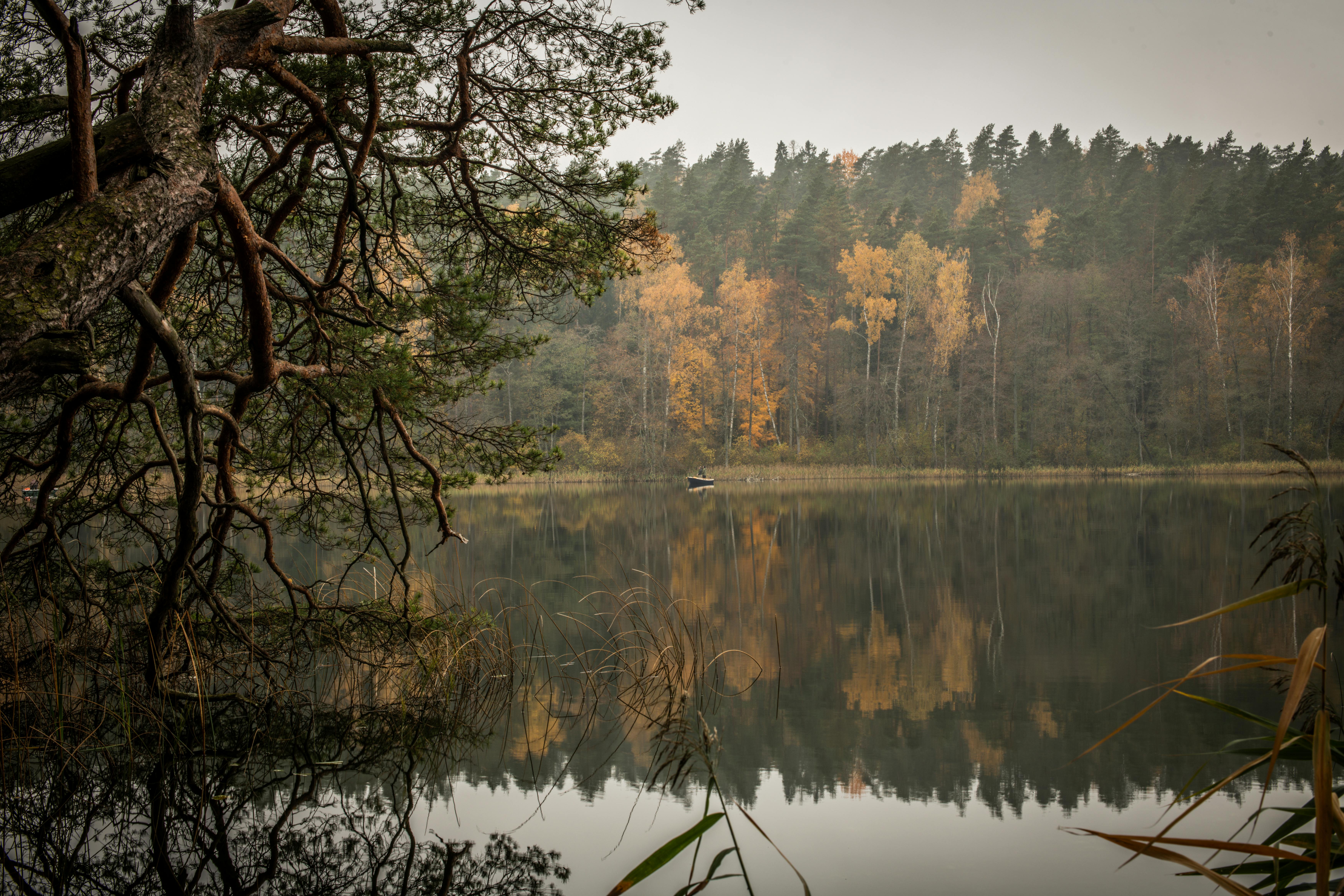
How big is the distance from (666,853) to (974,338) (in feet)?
→ 128

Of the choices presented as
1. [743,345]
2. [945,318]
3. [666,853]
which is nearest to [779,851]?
[666,853]

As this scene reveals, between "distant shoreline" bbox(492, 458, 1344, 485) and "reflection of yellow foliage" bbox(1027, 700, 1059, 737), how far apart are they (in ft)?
95.4

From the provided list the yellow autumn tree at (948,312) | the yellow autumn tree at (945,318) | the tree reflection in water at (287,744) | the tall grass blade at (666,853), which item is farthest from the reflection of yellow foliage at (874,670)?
the yellow autumn tree at (948,312)

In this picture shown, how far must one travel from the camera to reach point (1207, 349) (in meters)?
34.7

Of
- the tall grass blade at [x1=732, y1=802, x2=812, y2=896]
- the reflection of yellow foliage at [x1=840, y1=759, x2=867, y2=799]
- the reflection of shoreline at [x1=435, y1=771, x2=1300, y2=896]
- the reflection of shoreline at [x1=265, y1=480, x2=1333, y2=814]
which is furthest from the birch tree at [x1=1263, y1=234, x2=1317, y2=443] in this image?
the tall grass blade at [x1=732, y1=802, x2=812, y2=896]

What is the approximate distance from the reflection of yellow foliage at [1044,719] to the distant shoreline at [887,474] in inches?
1145

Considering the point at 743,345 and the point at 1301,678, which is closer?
the point at 1301,678

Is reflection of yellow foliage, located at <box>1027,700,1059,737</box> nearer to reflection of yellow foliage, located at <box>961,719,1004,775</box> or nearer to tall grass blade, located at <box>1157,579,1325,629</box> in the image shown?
reflection of yellow foliage, located at <box>961,719,1004,775</box>

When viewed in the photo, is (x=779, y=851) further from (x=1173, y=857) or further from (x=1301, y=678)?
(x=1301, y=678)

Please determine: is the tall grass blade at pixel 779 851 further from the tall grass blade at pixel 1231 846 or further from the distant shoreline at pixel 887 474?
the distant shoreline at pixel 887 474

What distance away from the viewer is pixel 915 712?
5480mm

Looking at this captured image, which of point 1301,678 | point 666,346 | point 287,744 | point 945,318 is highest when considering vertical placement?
point 945,318

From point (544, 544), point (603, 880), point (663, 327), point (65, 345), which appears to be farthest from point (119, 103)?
point (663, 327)

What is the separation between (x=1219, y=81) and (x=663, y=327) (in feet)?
96.7
